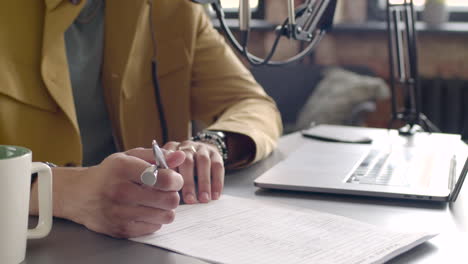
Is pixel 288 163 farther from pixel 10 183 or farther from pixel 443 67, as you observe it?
pixel 443 67

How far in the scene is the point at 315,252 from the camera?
73 centimetres

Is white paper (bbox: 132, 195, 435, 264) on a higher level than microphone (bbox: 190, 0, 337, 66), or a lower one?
lower

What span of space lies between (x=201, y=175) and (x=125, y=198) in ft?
0.62

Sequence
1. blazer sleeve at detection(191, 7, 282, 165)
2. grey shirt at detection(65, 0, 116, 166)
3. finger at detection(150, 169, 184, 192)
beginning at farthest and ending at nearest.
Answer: blazer sleeve at detection(191, 7, 282, 165) → grey shirt at detection(65, 0, 116, 166) → finger at detection(150, 169, 184, 192)

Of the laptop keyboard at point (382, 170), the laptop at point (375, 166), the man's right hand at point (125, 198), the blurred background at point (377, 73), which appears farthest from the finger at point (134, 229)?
the blurred background at point (377, 73)

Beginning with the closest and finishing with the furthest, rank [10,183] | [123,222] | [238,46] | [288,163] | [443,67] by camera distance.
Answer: [10,183] < [123,222] < [238,46] < [288,163] < [443,67]

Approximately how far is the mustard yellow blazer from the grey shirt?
22mm

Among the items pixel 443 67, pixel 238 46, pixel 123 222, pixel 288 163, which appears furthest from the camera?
pixel 443 67

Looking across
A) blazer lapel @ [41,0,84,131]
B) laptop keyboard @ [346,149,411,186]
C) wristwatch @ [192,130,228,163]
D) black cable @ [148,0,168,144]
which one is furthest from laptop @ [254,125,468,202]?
blazer lapel @ [41,0,84,131]

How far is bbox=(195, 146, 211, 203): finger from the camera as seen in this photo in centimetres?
95

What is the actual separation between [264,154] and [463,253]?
54 centimetres

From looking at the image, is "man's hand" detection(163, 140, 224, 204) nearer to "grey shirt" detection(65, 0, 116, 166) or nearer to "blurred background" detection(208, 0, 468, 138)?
"grey shirt" detection(65, 0, 116, 166)

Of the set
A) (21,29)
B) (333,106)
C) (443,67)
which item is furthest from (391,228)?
(443,67)

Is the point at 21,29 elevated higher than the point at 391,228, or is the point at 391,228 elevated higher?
the point at 21,29
